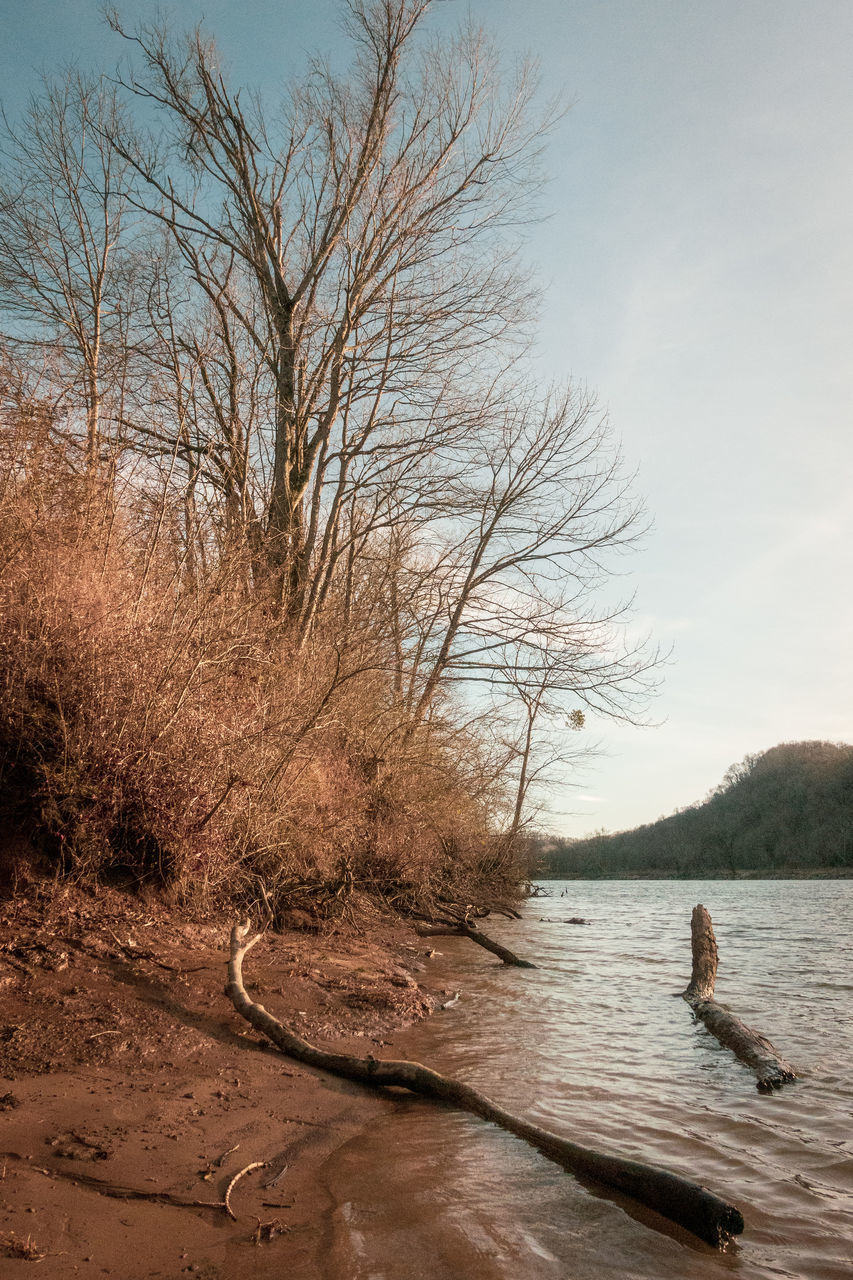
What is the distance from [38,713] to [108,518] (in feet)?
6.63

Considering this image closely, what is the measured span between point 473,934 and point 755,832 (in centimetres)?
8988

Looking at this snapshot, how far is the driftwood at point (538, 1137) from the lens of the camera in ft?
10.6

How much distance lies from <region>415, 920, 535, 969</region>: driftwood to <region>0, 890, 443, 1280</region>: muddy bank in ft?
12.0

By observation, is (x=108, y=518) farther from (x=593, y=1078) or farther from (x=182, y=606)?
(x=593, y=1078)

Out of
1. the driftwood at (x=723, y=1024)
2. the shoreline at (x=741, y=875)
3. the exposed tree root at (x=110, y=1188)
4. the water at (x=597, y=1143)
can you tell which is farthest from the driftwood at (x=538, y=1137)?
the shoreline at (x=741, y=875)

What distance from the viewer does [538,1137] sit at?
3.91 metres

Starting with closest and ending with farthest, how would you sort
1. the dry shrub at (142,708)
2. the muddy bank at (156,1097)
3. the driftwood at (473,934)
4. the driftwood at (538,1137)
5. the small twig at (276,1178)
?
the muddy bank at (156,1097) → the driftwood at (538,1137) → the small twig at (276,1178) → the dry shrub at (142,708) → the driftwood at (473,934)

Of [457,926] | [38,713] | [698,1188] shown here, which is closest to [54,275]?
[38,713]

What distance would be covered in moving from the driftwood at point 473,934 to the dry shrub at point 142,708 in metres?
2.39

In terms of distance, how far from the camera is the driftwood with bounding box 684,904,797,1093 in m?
5.70

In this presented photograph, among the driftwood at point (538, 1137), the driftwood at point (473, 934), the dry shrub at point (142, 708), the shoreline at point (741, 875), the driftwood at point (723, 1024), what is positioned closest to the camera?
the driftwood at point (538, 1137)

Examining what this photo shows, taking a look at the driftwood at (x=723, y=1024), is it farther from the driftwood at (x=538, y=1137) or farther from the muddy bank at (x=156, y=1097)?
→ the muddy bank at (x=156, y=1097)

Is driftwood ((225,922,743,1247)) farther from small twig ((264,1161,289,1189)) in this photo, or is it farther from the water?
small twig ((264,1161,289,1189))

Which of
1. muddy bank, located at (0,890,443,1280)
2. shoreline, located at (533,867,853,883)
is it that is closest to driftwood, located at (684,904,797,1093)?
muddy bank, located at (0,890,443,1280)
